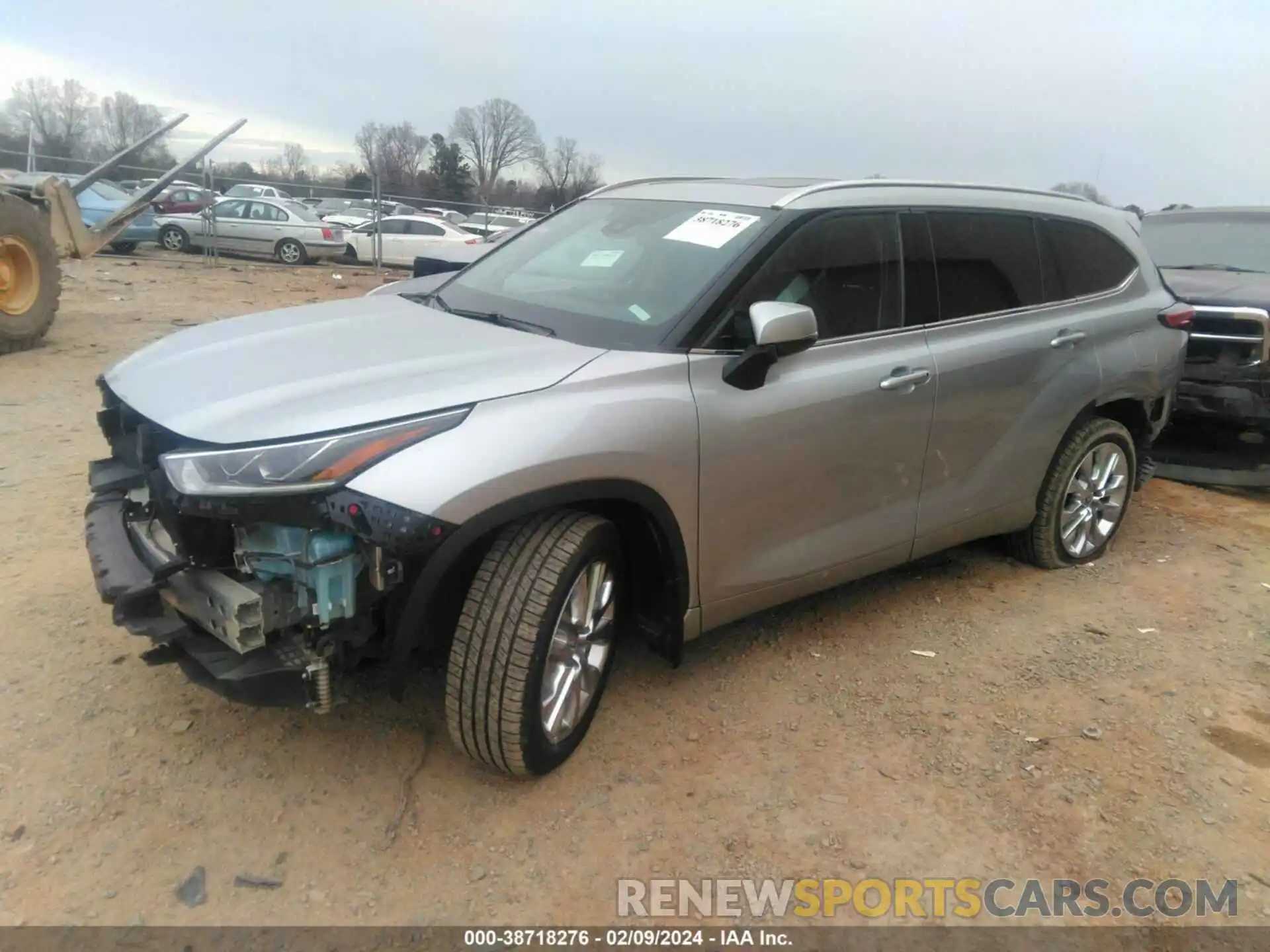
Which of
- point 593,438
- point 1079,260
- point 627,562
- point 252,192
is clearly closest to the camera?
point 593,438

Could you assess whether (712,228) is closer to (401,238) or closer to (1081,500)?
(1081,500)

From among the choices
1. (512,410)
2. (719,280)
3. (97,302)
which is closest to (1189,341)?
(719,280)

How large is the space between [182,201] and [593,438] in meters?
22.6

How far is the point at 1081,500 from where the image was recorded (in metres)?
4.68

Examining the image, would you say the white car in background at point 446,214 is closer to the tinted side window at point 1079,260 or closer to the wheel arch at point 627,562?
the tinted side window at point 1079,260

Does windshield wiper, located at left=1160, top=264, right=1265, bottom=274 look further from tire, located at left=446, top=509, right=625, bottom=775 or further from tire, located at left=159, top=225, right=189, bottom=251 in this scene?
tire, located at left=159, top=225, right=189, bottom=251

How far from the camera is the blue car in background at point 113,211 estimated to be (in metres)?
15.6

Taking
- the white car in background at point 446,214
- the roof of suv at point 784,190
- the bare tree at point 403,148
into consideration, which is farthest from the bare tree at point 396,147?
the roof of suv at point 784,190

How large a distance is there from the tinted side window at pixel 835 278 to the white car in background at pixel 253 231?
18.6 m

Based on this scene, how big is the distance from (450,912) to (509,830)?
0.33 meters

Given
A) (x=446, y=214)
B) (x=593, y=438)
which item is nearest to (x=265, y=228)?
(x=446, y=214)

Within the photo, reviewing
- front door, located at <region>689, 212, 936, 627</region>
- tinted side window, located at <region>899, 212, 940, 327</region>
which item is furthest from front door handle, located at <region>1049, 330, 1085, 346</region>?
front door, located at <region>689, 212, 936, 627</region>

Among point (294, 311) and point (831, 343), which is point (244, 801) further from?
point (831, 343)
